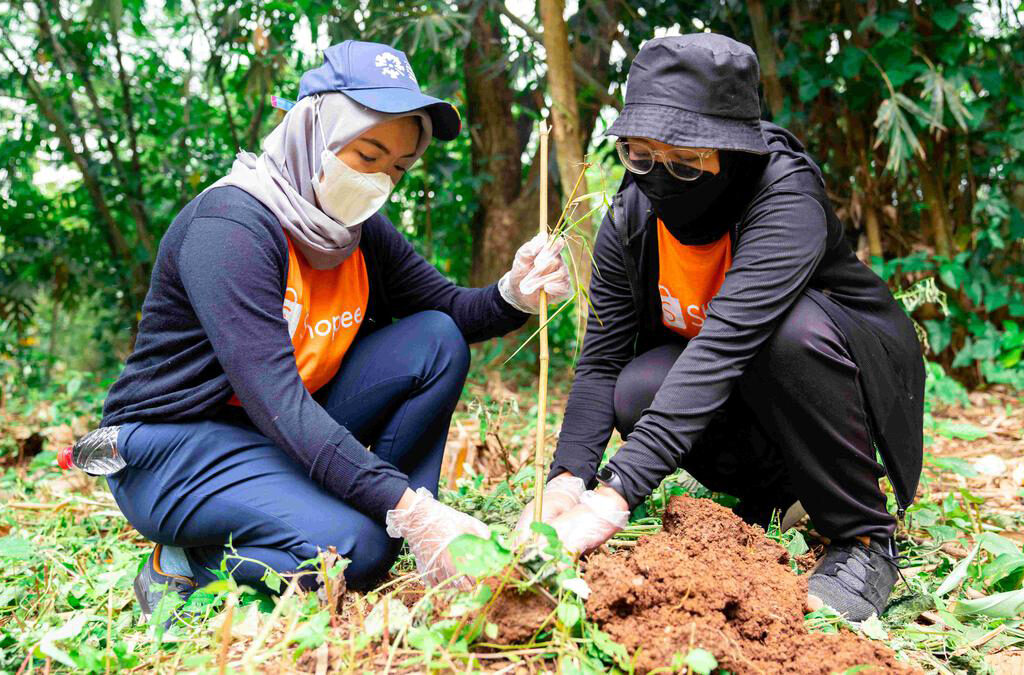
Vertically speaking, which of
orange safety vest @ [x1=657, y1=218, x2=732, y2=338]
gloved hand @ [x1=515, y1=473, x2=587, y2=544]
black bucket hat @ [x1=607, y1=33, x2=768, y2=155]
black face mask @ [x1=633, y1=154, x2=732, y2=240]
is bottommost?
gloved hand @ [x1=515, y1=473, x2=587, y2=544]

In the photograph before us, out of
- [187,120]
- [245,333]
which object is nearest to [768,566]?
[245,333]

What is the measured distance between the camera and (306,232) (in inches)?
74.9

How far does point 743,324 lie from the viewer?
1.77 m

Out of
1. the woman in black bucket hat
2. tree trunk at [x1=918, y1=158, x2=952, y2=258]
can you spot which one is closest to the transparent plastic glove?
the woman in black bucket hat

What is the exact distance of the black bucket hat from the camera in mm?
1690

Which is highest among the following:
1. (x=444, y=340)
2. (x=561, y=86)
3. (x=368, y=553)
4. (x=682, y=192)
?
(x=561, y=86)

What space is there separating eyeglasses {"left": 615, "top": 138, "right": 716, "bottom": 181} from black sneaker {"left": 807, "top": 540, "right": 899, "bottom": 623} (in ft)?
2.95

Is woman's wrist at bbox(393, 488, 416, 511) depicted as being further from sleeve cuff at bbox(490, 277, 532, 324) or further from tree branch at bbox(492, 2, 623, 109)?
tree branch at bbox(492, 2, 623, 109)

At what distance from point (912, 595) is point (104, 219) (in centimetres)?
545

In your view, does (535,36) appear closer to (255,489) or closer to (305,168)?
(305,168)

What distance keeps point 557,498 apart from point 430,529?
302 millimetres

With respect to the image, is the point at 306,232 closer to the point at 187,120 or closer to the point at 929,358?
the point at 929,358

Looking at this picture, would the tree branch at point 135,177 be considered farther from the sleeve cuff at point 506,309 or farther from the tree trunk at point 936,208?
the tree trunk at point 936,208

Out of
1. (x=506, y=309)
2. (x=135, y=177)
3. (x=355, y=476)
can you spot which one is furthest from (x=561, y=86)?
(x=135, y=177)
